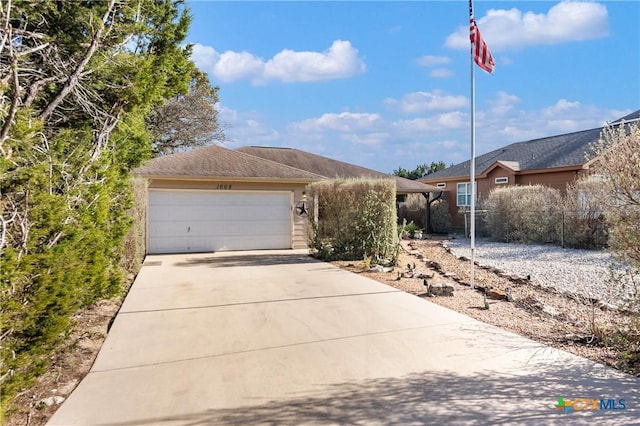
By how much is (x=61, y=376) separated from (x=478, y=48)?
335 inches

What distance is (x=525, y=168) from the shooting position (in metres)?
20.2

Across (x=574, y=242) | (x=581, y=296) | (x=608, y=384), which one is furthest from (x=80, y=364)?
(x=574, y=242)

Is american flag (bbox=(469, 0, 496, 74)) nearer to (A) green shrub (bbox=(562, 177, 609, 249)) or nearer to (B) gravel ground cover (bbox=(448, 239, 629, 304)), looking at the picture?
(B) gravel ground cover (bbox=(448, 239, 629, 304))

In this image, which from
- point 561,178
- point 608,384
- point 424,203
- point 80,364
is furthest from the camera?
point 424,203

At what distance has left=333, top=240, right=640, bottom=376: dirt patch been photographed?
4844 mm

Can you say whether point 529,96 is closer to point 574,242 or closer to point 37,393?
point 574,242

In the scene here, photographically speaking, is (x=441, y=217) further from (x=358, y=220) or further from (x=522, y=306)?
(x=522, y=306)

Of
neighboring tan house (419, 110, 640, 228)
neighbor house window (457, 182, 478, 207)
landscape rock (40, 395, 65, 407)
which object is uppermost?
neighboring tan house (419, 110, 640, 228)

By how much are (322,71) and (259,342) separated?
1249cm

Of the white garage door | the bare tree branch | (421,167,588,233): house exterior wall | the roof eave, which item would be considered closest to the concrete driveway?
the bare tree branch

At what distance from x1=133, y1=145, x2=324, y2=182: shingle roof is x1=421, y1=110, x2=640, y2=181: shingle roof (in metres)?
11.9

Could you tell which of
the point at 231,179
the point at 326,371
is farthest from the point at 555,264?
the point at 231,179

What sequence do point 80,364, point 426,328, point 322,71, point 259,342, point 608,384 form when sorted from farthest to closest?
point 322,71, point 426,328, point 259,342, point 80,364, point 608,384

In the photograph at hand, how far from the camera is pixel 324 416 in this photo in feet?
10.3
